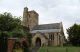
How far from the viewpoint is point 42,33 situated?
60.4 m

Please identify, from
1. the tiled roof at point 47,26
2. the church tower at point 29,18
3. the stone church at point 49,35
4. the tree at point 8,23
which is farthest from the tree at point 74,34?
the tree at point 8,23

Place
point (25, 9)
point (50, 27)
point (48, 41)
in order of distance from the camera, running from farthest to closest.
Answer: point (25, 9) < point (50, 27) < point (48, 41)

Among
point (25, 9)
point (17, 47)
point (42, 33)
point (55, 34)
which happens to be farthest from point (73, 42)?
point (17, 47)

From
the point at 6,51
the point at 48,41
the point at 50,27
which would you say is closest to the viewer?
the point at 6,51

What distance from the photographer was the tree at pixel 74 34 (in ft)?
193

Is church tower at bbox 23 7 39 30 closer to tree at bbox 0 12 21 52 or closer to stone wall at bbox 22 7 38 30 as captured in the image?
stone wall at bbox 22 7 38 30

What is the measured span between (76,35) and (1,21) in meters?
27.5

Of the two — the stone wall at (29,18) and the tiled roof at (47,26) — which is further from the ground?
the stone wall at (29,18)

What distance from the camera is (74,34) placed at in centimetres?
6072

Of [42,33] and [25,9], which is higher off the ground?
[25,9]

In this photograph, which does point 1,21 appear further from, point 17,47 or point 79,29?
point 79,29

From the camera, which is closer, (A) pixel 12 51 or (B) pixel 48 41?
(A) pixel 12 51

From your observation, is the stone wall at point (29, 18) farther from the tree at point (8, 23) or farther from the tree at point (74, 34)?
the tree at point (8, 23)

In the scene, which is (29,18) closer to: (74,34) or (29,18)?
(29,18)
